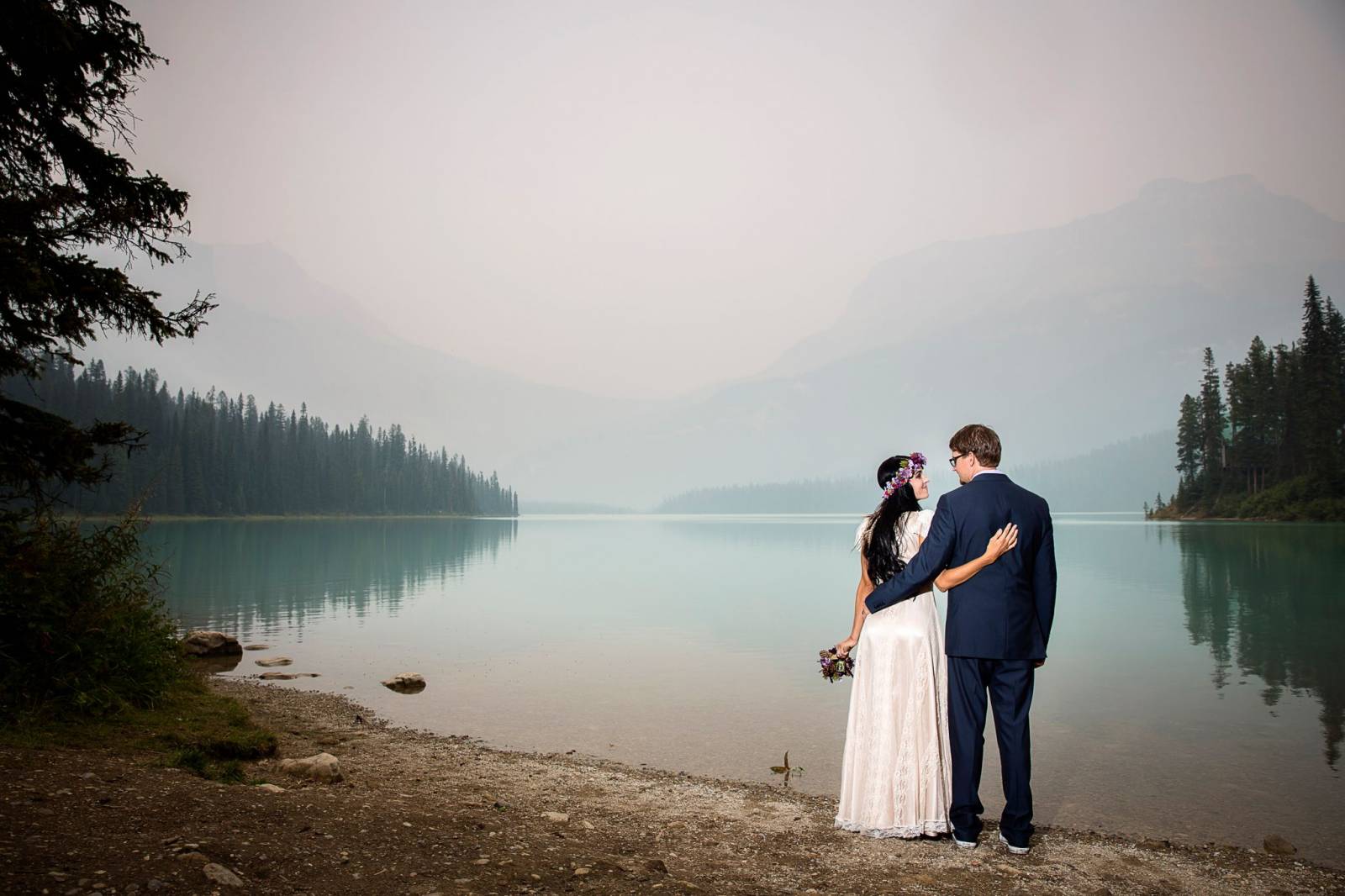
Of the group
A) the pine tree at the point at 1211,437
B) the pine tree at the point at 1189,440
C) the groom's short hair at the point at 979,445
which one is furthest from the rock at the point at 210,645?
the pine tree at the point at 1189,440

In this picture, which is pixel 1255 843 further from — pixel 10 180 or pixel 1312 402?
pixel 1312 402

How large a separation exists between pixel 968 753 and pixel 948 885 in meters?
1.14

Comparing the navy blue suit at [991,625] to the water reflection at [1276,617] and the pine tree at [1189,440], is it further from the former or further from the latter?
the pine tree at [1189,440]

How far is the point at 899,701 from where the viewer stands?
276 inches

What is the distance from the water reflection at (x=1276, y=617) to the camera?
15.4 meters

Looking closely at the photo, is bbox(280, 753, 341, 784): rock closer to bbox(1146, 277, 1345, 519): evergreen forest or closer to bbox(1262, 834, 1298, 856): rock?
bbox(1262, 834, 1298, 856): rock

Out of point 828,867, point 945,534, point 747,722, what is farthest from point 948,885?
point 747,722

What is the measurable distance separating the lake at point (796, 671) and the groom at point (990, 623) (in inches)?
102

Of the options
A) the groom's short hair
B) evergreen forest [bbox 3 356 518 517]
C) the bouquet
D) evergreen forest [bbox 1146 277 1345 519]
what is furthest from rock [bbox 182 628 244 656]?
evergreen forest [bbox 1146 277 1345 519]

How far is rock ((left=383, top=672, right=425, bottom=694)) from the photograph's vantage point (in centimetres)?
1555

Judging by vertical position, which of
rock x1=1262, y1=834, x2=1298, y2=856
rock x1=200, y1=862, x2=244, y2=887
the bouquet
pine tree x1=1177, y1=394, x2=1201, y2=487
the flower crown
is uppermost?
pine tree x1=1177, y1=394, x2=1201, y2=487

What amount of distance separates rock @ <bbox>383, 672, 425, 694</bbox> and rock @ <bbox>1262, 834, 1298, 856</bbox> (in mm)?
13328

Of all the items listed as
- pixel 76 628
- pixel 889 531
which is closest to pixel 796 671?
pixel 889 531

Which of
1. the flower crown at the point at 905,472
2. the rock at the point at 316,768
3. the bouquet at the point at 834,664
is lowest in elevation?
the rock at the point at 316,768
